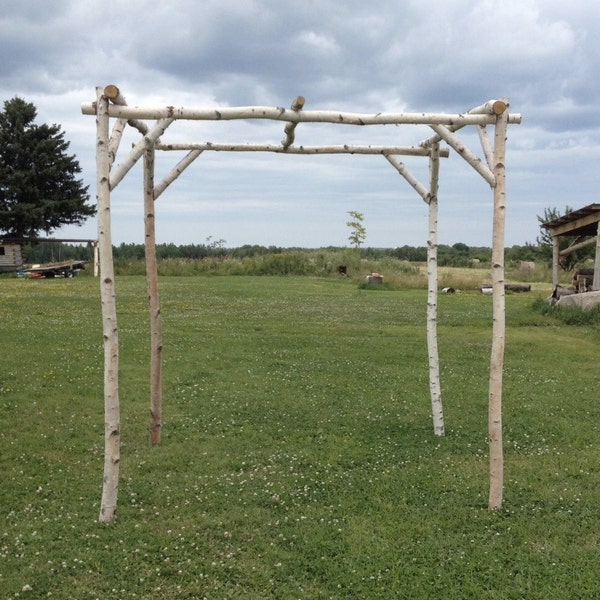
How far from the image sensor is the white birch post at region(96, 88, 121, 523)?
5.57m

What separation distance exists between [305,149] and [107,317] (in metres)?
3.42

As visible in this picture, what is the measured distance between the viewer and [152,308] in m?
7.81

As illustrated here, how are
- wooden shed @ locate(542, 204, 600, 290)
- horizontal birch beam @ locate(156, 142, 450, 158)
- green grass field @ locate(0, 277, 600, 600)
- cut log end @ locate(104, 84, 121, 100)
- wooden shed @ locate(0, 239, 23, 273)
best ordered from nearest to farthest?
green grass field @ locate(0, 277, 600, 600)
cut log end @ locate(104, 84, 121, 100)
horizontal birch beam @ locate(156, 142, 450, 158)
wooden shed @ locate(542, 204, 600, 290)
wooden shed @ locate(0, 239, 23, 273)

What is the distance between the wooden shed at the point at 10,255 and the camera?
46.0 meters

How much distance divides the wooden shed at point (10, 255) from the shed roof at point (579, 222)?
129 ft

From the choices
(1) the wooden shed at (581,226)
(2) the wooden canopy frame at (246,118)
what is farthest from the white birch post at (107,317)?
(1) the wooden shed at (581,226)

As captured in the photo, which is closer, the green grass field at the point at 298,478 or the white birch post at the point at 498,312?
the green grass field at the point at 298,478

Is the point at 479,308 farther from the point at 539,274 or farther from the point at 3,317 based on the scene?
the point at 539,274

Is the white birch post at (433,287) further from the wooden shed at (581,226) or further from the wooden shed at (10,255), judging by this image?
the wooden shed at (10,255)

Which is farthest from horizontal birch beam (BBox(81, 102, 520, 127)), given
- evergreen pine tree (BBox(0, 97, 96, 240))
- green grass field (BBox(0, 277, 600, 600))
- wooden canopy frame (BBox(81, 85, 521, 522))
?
evergreen pine tree (BBox(0, 97, 96, 240))

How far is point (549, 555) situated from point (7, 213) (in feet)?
158

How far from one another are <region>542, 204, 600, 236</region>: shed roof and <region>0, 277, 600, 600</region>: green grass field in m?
7.24

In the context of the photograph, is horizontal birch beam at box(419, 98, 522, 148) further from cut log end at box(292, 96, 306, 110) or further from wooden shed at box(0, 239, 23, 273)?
wooden shed at box(0, 239, 23, 273)

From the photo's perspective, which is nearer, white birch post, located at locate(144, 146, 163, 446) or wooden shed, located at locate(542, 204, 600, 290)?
white birch post, located at locate(144, 146, 163, 446)
